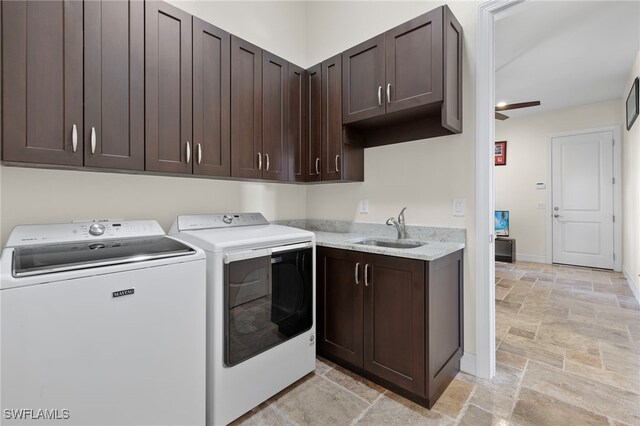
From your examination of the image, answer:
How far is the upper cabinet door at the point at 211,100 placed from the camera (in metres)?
1.90

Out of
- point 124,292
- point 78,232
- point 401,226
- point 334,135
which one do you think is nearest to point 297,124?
point 334,135

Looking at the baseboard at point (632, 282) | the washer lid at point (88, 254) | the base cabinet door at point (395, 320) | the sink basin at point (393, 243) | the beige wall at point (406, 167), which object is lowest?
the baseboard at point (632, 282)

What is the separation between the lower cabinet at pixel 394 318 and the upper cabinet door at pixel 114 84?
1.39m

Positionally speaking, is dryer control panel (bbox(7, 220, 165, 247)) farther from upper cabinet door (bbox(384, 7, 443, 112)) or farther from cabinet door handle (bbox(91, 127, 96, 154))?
upper cabinet door (bbox(384, 7, 443, 112))

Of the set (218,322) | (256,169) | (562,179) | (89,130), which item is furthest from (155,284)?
(562,179)

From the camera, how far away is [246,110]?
2.17 meters

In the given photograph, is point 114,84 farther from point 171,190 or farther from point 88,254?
point 88,254

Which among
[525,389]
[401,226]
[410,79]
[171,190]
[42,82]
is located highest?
[410,79]

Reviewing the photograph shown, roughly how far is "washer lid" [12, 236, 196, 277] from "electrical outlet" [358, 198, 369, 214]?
5.13 ft

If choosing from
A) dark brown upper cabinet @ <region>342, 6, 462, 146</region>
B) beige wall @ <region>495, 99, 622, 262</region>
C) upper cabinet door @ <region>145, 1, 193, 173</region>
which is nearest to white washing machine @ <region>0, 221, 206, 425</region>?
upper cabinet door @ <region>145, 1, 193, 173</region>

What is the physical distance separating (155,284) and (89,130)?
866 mm

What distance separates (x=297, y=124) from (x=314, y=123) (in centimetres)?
15

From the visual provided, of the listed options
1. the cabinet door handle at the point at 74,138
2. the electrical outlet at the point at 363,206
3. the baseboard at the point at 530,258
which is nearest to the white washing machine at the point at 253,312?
the cabinet door handle at the point at 74,138

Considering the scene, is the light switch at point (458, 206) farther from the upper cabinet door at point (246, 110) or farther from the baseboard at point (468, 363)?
the upper cabinet door at point (246, 110)
